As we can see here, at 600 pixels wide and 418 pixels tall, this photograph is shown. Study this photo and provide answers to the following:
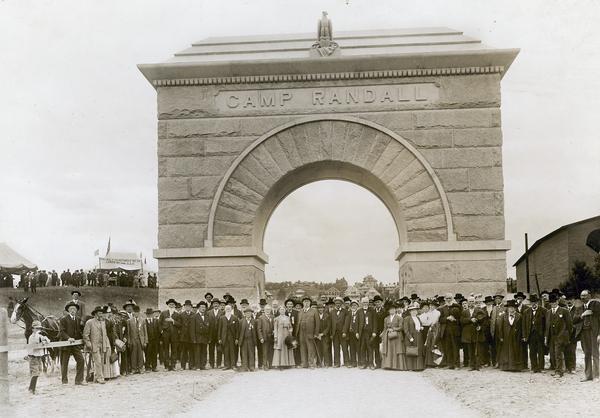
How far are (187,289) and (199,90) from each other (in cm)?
408

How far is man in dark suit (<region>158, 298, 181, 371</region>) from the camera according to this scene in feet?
43.6

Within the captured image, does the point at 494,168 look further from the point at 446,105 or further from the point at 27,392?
the point at 27,392

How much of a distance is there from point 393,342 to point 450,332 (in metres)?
1.02

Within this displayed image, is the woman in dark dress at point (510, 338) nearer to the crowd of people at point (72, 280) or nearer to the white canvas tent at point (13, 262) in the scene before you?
the crowd of people at point (72, 280)

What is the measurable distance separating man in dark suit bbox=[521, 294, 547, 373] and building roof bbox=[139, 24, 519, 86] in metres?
5.09

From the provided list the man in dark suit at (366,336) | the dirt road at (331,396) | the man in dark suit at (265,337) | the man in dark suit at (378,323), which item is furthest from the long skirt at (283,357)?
the man in dark suit at (378,323)

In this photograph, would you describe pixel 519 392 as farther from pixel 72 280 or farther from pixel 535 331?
pixel 72 280

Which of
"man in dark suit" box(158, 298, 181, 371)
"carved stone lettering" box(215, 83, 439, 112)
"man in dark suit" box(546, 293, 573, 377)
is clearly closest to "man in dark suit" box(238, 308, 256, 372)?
"man in dark suit" box(158, 298, 181, 371)

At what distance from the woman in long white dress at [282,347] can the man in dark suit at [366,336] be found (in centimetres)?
129

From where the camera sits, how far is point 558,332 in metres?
11.9

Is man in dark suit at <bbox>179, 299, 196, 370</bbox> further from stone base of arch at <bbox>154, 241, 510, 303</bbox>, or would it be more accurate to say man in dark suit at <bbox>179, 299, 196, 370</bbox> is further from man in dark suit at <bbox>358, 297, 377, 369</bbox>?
man in dark suit at <bbox>358, 297, 377, 369</bbox>

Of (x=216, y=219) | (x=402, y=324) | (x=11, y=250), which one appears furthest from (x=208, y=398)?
(x=11, y=250)

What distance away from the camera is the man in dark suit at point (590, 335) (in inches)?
437

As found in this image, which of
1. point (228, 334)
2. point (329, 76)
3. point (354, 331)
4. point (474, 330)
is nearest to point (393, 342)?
point (354, 331)
